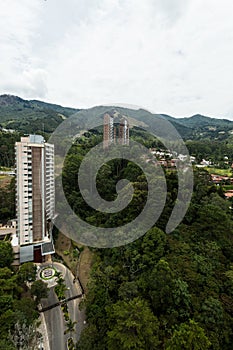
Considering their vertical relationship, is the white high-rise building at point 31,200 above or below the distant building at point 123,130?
below

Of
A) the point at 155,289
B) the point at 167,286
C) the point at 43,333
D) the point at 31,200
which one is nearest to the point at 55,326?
the point at 43,333

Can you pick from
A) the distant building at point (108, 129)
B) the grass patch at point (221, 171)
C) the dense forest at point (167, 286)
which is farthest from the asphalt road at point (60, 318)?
the grass patch at point (221, 171)

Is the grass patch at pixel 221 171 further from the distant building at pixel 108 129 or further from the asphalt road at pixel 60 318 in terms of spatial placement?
the asphalt road at pixel 60 318

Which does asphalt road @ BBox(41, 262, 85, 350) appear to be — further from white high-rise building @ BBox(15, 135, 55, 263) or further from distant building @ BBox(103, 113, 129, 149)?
distant building @ BBox(103, 113, 129, 149)

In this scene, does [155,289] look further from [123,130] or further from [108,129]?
[108,129]

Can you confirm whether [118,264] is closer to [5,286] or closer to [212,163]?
[5,286]

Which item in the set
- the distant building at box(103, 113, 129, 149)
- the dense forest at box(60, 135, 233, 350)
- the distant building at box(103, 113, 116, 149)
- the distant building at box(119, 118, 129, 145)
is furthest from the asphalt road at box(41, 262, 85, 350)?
the distant building at box(119, 118, 129, 145)
